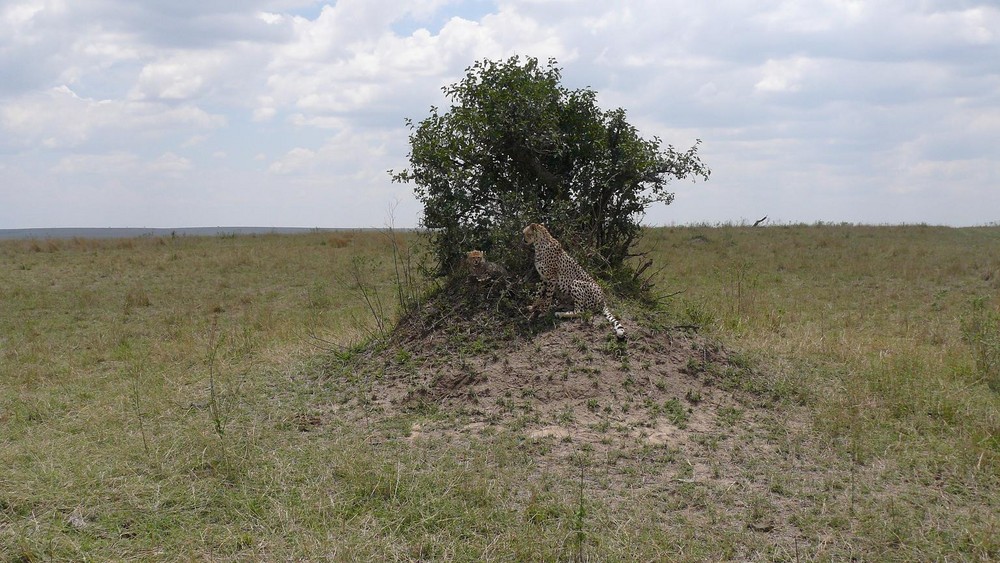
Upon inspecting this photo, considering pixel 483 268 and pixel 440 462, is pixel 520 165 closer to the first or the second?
pixel 483 268

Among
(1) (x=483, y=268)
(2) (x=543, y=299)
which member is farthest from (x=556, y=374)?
(1) (x=483, y=268)

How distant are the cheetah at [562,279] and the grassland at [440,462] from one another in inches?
50.3

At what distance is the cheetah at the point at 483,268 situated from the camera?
7.02 m

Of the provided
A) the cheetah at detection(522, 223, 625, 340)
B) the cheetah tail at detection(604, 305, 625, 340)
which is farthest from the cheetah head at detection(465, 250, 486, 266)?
the cheetah tail at detection(604, 305, 625, 340)

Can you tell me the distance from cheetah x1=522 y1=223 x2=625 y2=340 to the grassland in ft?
4.19

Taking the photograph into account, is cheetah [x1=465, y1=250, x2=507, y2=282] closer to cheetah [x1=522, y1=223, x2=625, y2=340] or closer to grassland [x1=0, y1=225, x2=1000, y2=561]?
cheetah [x1=522, y1=223, x2=625, y2=340]

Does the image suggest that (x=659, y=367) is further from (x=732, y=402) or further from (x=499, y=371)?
(x=499, y=371)

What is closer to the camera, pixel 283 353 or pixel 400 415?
pixel 400 415

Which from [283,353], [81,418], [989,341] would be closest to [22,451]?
[81,418]

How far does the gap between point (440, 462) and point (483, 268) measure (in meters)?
2.60

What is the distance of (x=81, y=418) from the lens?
582 cm

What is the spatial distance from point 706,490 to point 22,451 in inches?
166

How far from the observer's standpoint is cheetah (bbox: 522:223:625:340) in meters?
6.66

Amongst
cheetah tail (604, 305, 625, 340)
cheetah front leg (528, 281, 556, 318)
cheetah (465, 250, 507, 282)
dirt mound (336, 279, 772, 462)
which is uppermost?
cheetah (465, 250, 507, 282)
